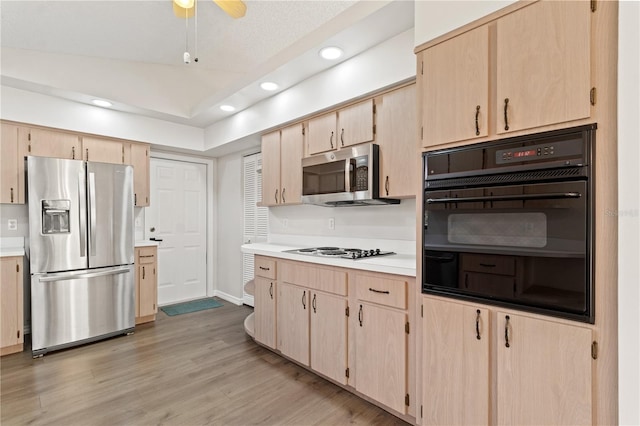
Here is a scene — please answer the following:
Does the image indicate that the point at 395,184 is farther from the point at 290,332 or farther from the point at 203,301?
the point at 203,301

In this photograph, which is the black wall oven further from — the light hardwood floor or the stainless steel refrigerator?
the stainless steel refrigerator

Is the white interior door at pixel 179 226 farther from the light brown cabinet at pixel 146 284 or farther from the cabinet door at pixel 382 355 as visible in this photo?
the cabinet door at pixel 382 355

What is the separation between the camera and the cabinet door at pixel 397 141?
2.27m

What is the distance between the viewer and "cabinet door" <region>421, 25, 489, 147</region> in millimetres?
1563

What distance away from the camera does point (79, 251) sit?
3.13m

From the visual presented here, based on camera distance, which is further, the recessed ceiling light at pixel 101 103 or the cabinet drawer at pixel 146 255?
the cabinet drawer at pixel 146 255

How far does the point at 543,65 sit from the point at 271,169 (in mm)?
2575

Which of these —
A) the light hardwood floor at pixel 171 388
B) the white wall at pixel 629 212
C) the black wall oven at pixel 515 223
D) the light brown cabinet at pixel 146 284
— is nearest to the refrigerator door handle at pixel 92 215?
the light brown cabinet at pixel 146 284

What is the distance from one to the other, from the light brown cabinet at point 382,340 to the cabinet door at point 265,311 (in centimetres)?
99

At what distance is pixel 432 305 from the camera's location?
174 cm

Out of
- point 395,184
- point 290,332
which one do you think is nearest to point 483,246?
point 395,184

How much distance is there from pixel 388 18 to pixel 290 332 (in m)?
2.51

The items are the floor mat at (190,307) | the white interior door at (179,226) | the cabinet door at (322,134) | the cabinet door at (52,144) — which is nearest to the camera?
the cabinet door at (322,134)

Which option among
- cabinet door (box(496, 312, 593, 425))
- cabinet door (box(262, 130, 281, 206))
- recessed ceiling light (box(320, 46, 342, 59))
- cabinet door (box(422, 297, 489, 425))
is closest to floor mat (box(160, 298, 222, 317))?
cabinet door (box(262, 130, 281, 206))
